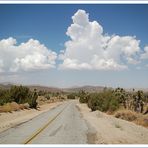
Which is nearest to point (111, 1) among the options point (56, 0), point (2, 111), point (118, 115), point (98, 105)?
point (56, 0)

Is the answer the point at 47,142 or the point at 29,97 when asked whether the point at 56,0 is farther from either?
the point at 29,97

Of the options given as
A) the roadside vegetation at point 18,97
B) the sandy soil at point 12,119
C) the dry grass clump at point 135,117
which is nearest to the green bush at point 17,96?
the roadside vegetation at point 18,97

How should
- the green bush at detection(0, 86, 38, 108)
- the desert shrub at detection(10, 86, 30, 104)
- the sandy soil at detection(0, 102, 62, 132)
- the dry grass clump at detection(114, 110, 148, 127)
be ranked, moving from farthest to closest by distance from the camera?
the desert shrub at detection(10, 86, 30, 104)
the green bush at detection(0, 86, 38, 108)
the dry grass clump at detection(114, 110, 148, 127)
the sandy soil at detection(0, 102, 62, 132)

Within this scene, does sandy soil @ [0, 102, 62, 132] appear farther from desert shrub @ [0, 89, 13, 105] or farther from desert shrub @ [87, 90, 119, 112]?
desert shrub @ [87, 90, 119, 112]

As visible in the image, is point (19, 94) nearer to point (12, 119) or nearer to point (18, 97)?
point (18, 97)

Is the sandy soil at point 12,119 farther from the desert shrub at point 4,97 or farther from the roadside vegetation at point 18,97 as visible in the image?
the roadside vegetation at point 18,97

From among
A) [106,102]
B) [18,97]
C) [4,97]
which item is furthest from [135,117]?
[18,97]

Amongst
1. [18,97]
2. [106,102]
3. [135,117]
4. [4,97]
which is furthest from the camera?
[18,97]

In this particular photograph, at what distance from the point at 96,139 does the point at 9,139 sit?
4570mm

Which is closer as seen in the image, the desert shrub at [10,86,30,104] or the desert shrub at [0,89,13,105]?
the desert shrub at [0,89,13,105]

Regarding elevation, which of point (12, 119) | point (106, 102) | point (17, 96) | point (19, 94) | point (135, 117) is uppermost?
point (19, 94)

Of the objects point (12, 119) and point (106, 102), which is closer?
point (12, 119)

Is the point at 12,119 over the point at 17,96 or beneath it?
beneath

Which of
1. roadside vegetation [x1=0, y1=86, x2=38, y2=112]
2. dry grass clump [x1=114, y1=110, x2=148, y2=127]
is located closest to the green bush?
roadside vegetation [x1=0, y1=86, x2=38, y2=112]
